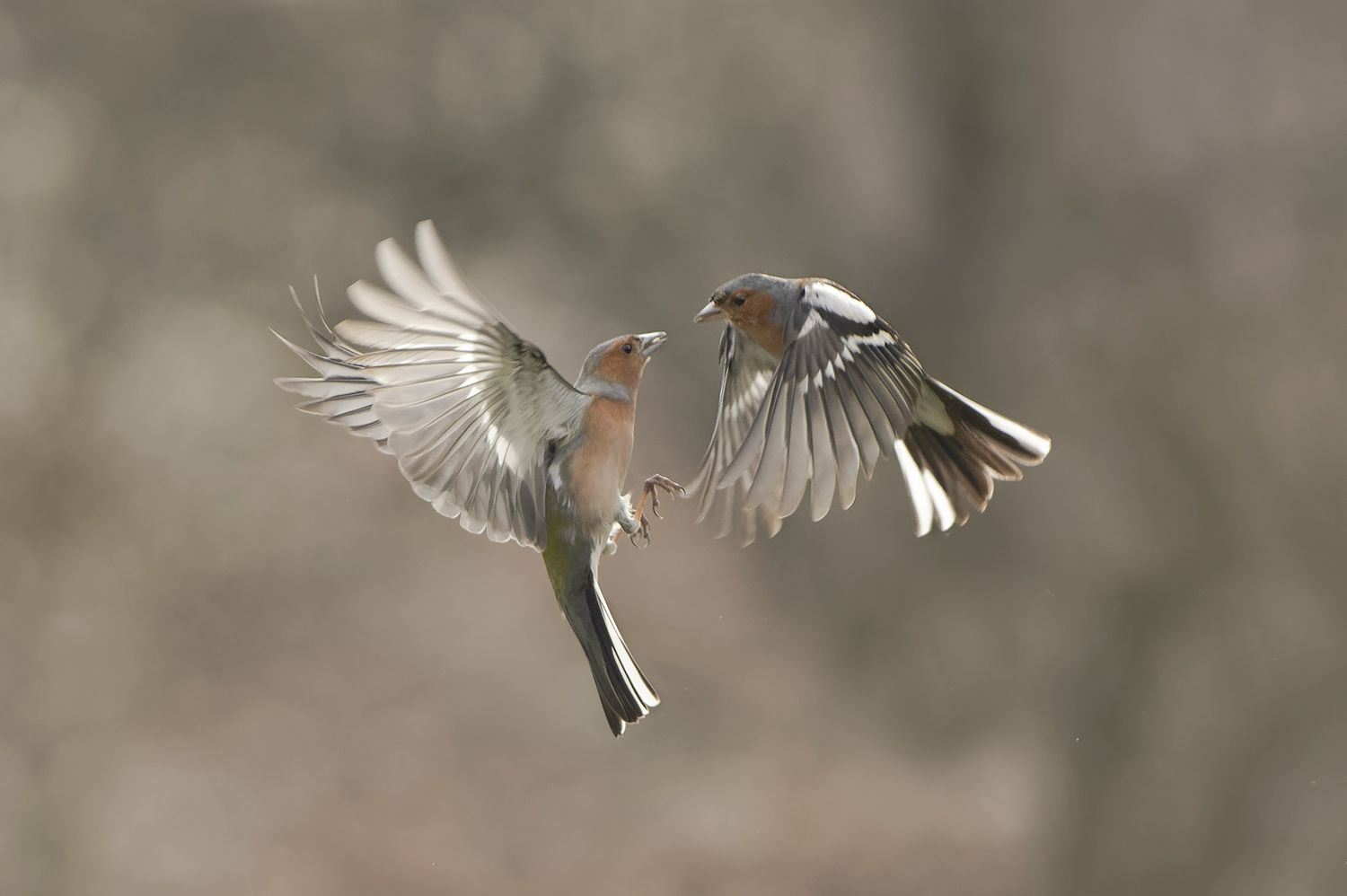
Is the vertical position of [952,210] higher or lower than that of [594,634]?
higher

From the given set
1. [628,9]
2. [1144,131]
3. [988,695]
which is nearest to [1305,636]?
[988,695]

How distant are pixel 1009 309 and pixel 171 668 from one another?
5233 millimetres

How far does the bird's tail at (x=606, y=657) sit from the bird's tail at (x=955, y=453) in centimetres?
79

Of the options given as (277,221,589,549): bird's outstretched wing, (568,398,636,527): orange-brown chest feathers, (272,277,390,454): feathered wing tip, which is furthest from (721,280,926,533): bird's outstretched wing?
(272,277,390,454): feathered wing tip

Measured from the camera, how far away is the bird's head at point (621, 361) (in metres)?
2.83

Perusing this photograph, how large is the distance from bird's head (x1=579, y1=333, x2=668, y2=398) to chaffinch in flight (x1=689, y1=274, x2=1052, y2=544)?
15cm

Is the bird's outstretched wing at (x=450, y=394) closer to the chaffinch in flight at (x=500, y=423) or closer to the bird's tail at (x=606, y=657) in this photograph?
the chaffinch in flight at (x=500, y=423)

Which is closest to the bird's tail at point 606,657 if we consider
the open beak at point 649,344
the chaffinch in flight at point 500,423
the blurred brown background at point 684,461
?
the chaffinch in flight at point 500,423

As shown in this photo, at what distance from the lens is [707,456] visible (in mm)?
2758

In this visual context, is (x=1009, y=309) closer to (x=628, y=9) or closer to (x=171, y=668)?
(x=628, y=9)

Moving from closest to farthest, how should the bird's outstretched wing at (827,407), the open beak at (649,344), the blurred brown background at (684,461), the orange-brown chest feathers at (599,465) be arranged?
the bird's outstretched wing at (827,407), the orange-brown chest feathers at (599,465), the open beak at (649,344), the blurred brown background at (684,461)

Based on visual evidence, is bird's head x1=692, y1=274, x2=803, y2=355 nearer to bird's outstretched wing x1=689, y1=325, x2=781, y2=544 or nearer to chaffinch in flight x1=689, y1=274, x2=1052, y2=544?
chaffinch in flight x1=689, y1=274, x2=1052, y2=544

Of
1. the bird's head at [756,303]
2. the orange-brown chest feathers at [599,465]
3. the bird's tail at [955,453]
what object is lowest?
the orange-brown chest feathers at [599,465]

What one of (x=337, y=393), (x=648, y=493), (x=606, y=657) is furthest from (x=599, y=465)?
(x=337, y=393)
